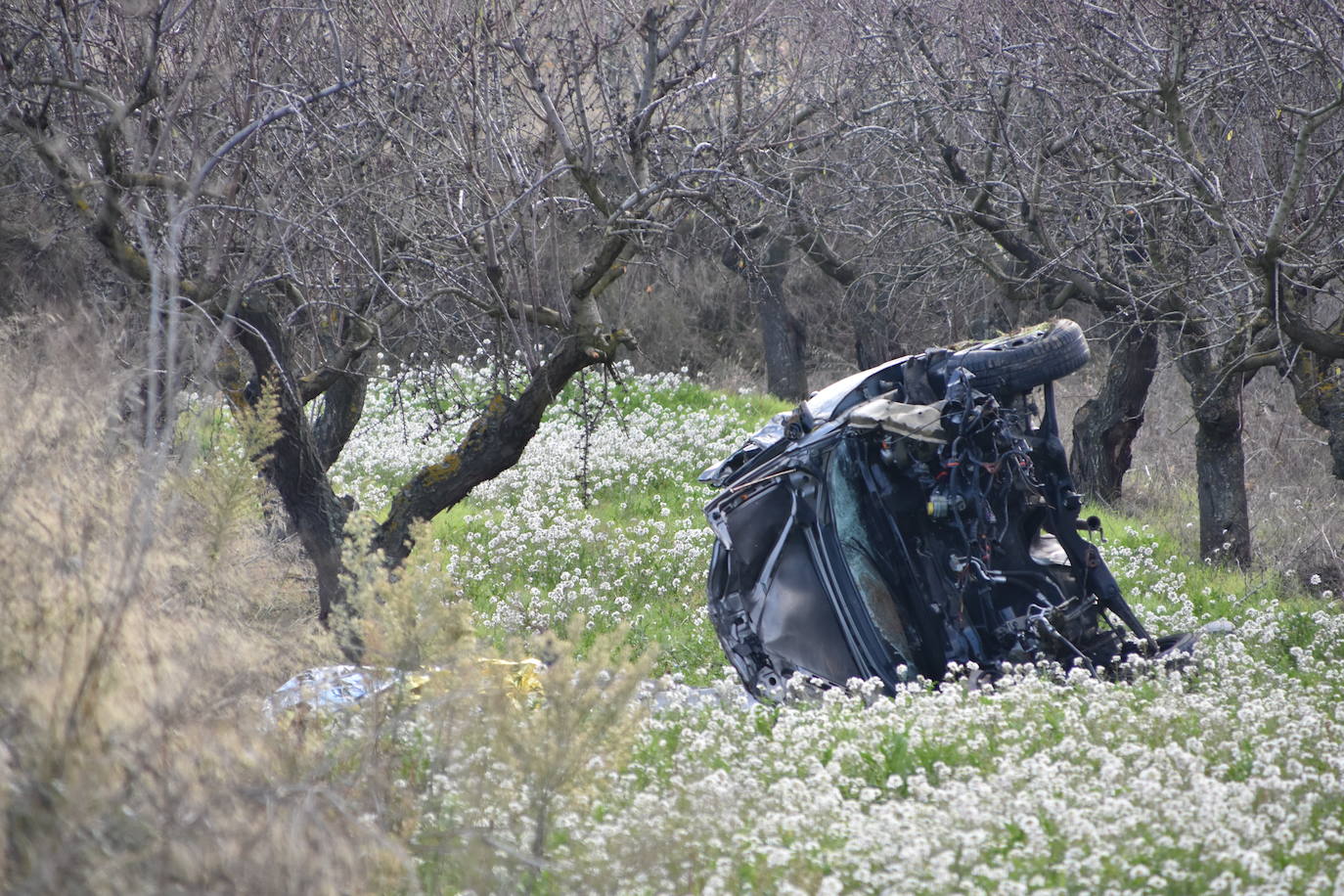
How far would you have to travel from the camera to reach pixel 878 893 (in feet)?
14.3

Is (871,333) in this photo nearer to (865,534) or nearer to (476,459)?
(476,459)

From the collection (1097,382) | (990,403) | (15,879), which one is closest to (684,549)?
(990,403)

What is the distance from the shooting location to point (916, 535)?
7559mm

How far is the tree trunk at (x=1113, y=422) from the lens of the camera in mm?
14961

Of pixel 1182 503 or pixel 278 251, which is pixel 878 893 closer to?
pixel 278 251

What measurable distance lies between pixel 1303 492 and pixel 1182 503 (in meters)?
2.86

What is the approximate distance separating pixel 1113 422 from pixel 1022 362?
27.0ft

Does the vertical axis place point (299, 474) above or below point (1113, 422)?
above

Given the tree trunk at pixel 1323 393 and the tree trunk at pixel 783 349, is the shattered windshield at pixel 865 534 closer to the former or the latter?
the tree trunk at pixel 1323 393

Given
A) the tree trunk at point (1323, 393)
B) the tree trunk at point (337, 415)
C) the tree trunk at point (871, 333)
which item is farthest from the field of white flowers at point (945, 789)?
the tree trunk at point (871, 333)

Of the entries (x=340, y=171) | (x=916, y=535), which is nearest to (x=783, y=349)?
(x=340, y=171)

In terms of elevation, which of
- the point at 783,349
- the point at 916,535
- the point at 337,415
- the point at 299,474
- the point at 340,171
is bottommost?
the point at 916,535

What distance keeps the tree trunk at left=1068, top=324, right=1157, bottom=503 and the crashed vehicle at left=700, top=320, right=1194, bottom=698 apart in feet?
24.4

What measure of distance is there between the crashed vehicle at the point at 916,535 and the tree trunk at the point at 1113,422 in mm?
7446
